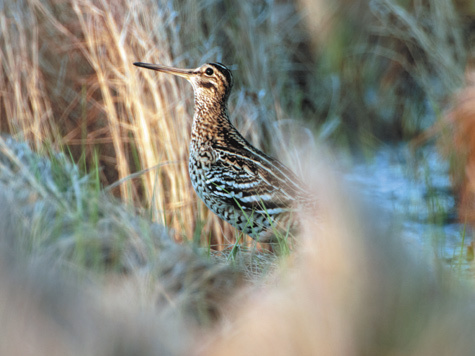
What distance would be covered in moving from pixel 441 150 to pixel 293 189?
1704 millimetres

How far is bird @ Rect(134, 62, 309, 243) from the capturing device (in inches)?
138

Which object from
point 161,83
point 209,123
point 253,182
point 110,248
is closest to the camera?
point 110,248

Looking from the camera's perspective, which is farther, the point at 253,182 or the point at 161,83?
the point at 161,83

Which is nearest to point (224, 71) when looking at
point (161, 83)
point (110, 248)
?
point (161, 83)

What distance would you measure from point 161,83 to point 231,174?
3.26 feet

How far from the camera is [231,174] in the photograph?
366cm

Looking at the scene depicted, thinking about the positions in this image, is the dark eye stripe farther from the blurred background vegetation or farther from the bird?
the blurred background vegetation

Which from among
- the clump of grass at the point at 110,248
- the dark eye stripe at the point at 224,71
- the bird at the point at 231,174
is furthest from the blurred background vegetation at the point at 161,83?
the clump of grass at the point at 110,248

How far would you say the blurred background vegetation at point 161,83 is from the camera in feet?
14.3

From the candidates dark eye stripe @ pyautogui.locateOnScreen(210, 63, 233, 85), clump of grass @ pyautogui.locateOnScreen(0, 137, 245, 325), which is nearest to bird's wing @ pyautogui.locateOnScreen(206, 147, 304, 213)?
dark eye stripe @ pyautogui.locateOnScreen(210, 63, 233, 85)

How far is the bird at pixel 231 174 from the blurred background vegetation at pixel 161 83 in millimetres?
181

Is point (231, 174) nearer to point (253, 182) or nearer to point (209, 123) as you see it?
point (253, 182)

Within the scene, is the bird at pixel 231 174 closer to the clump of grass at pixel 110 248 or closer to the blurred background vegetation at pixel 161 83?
the blurred background vegetation at pixel 161 83

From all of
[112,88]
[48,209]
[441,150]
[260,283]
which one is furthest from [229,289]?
[441,150]
